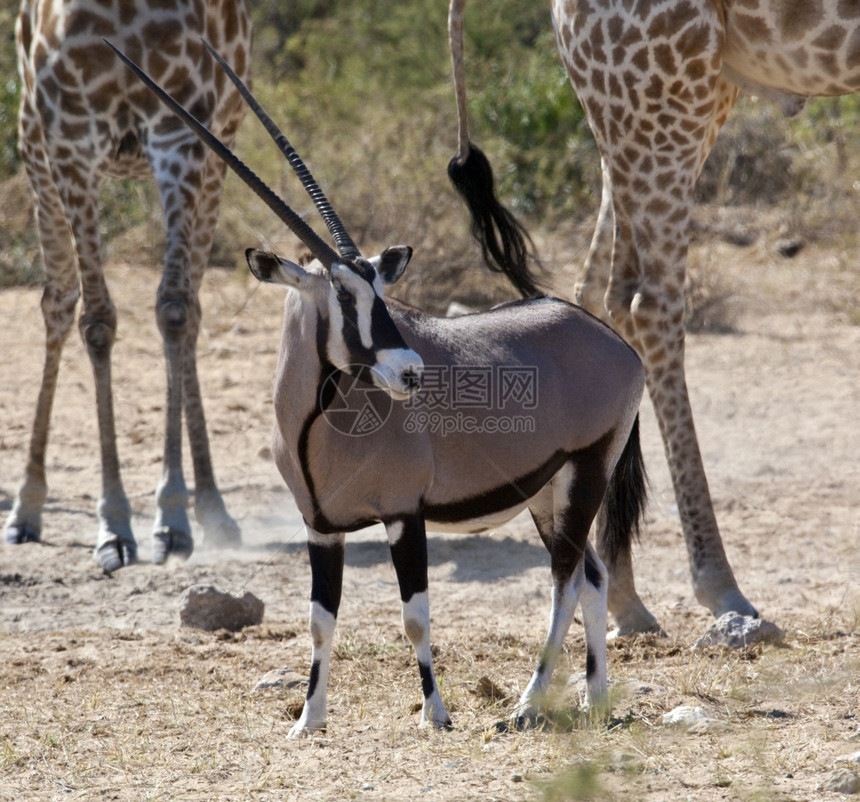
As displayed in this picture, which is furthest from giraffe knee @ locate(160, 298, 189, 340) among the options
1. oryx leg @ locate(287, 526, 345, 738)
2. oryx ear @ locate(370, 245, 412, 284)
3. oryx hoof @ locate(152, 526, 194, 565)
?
oryx leg @ locate(287, 526, 345, 738)

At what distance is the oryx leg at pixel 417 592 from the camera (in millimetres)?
3889

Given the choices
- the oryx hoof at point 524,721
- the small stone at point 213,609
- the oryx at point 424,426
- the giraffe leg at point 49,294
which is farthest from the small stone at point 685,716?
the giraffe leg at point 49,294

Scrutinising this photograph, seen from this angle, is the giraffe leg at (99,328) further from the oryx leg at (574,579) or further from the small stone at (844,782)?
the small stone at (844,782)

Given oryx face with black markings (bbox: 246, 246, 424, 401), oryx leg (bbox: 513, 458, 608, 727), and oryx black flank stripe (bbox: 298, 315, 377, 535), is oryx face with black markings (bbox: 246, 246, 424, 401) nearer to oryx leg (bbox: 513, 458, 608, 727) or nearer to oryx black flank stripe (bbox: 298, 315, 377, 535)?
oryx black flank stripe (bbox: 298, 315, 377, 535)

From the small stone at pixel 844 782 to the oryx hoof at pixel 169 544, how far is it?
3.67 m

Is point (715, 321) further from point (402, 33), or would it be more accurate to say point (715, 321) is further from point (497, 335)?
point (402, 33)

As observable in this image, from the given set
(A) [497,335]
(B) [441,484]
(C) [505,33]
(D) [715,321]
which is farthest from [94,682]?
(C) [505,33]

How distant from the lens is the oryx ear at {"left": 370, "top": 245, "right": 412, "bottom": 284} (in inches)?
161

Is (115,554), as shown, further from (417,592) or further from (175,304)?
(417,592)

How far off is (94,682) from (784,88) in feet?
12.2

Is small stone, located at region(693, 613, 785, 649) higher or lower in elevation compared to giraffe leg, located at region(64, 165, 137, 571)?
lower

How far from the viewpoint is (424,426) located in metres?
3.99

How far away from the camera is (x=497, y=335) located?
427 cm

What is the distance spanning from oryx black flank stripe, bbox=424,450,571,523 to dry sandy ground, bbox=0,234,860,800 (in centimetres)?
68
